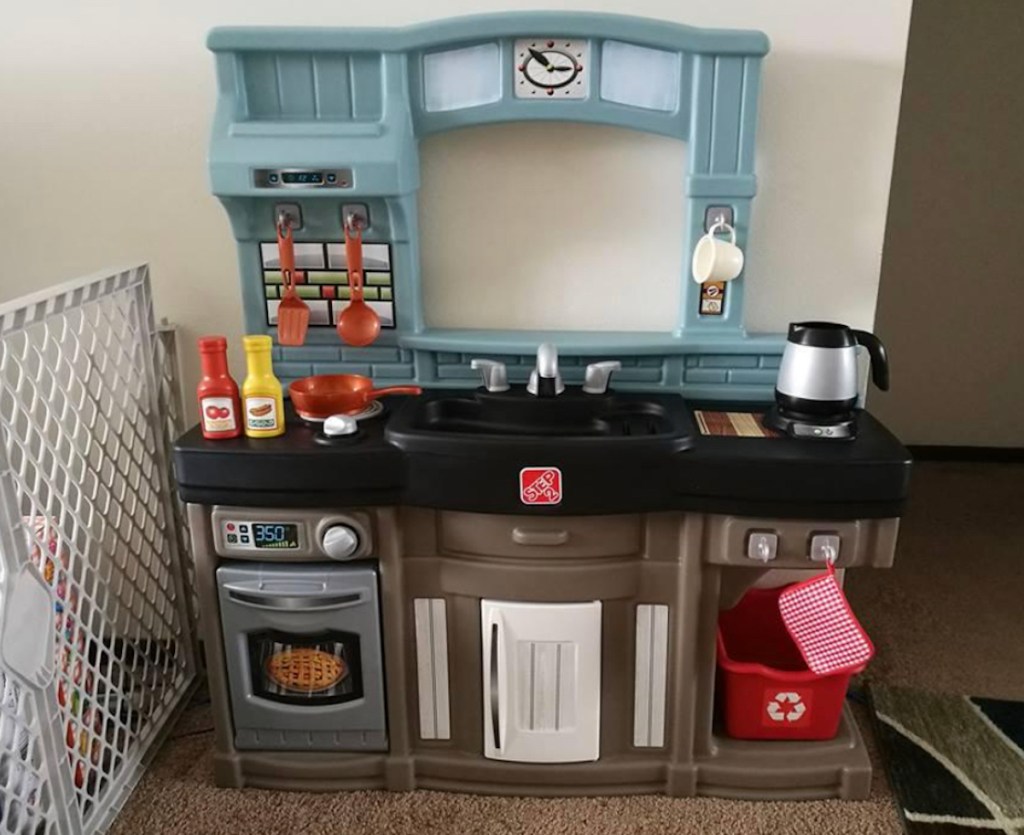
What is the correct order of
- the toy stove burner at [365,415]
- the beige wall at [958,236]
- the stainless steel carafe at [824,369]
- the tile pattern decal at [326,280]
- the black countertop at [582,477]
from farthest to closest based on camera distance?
the beige wall at [958,236]
the tile pattern decal at [326,280]
the toy stove burner at [365,415]
the stainless steel carafe at [824,369]
the black countertop at [582,477]

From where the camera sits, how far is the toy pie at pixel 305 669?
1.75 metres

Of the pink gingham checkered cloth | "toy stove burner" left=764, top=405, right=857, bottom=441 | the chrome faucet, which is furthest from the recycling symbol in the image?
the chrome faucet

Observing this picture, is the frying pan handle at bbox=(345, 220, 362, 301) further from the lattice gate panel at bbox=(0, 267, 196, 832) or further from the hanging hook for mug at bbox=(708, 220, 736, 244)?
the hanging hook for mug at bbox=(708, 220, 736, 244)

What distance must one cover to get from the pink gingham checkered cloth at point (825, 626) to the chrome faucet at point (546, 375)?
610mm

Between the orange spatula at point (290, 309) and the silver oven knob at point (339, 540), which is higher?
the orange spatula at point (290, 309)

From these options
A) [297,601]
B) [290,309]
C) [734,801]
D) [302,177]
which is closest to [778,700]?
[734,801]

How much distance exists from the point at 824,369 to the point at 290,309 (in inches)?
43.7

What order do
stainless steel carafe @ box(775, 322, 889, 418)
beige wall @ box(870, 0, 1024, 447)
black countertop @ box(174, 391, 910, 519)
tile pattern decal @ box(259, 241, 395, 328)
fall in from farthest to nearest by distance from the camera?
1. beige wall @ box(870, 0, 1024, 447)
2. tile pattern decal @ box(259, 241, 395, 328)
3. stainless steel carafe @ box(775, 322, 889, 418)
4. black countertop @ box(174, 391, 910, 519)

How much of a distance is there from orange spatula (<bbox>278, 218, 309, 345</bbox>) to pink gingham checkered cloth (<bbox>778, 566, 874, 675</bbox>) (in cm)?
114

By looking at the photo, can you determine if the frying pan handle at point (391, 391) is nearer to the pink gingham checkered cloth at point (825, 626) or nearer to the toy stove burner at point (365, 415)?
the toy stove burner at point (365, 415)

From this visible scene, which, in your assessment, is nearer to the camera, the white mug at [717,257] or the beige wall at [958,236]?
→ the white mug at [717,257]

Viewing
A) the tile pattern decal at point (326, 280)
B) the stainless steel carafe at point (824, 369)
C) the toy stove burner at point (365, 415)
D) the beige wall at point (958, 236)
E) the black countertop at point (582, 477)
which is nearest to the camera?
the black countertop at point (582, 477)

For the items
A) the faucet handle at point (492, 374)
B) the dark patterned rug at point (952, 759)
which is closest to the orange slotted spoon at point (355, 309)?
the faucet handle at point (492, 374)

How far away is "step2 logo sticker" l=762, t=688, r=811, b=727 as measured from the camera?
5.86 feet
